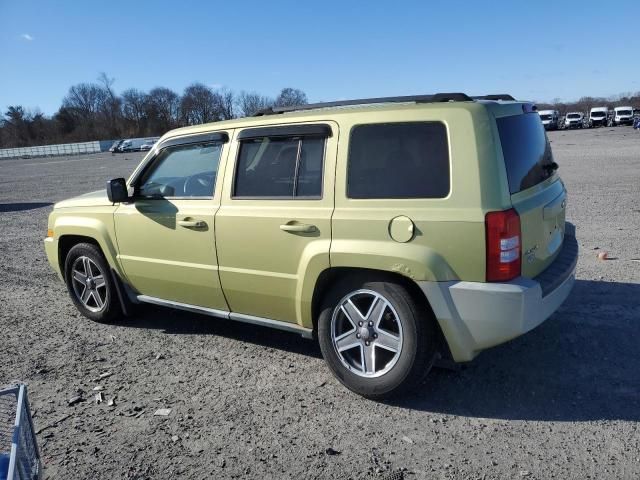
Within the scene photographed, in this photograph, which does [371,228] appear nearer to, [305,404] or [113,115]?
[305,404]

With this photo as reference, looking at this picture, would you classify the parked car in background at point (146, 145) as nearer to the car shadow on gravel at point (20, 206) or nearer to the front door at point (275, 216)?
the car shadow on gravel at point (20, 206)

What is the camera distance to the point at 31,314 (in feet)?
18.7

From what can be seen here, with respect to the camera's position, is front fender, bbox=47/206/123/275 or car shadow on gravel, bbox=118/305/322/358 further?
front fender, bbox=47/206/123/275

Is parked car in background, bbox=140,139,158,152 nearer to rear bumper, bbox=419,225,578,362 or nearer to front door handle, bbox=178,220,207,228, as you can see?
front door handle, bbox=178,220,207,228

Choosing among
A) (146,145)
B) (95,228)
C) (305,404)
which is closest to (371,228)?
(305,404)

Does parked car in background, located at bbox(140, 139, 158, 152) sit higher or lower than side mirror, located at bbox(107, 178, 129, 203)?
lower

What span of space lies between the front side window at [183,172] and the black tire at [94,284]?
2.97 feet

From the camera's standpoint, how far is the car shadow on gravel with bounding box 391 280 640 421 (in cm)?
335

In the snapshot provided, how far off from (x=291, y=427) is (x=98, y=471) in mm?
1122

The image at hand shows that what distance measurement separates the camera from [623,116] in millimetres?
56875

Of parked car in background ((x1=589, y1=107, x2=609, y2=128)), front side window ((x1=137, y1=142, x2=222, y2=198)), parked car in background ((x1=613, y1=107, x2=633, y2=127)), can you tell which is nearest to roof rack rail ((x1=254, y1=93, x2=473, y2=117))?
front side window ((x1=137, y1=142, x2=222, y2=198))

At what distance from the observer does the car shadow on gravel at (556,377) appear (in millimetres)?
3354

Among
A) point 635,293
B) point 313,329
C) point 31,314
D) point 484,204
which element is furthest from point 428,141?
point 31,314

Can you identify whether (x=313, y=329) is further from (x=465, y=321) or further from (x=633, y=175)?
(x=633, y=175)
